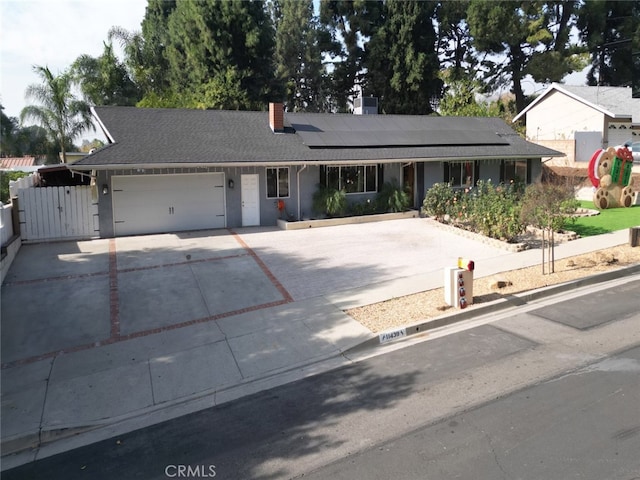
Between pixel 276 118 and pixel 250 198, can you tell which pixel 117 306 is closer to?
pixel 250 198

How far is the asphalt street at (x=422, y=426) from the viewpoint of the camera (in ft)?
16.9

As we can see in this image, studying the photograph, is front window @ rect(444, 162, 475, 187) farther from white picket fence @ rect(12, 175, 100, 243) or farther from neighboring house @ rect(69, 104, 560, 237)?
white picket fence @ rect(12, 175, 100, 243)

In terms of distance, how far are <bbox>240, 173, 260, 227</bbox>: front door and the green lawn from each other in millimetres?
11700

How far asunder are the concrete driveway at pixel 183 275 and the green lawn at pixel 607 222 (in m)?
4.73

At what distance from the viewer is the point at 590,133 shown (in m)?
32.0

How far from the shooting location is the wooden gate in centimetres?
1633

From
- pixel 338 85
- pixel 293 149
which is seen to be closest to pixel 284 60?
pixel 338 85

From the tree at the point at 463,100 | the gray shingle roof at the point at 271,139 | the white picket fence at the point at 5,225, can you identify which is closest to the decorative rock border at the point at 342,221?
the gray shingle roof at the point at 271,139

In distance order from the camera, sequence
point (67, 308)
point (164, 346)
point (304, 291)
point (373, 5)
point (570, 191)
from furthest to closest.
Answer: point (373, 5) < point (570, 191) < point (304, 291) < point (67, 308) < point (164, 346)

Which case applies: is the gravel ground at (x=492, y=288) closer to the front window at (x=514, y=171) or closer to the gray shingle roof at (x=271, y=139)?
the gray shingle roof at (x=271, y=139)

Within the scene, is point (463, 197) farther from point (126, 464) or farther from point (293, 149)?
point (126, 464)

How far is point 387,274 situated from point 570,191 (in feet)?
19.0

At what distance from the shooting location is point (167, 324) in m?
9.95

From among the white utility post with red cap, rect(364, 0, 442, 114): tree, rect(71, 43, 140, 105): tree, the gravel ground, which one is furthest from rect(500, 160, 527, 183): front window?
rect(71, 43, 140, 105): tree
